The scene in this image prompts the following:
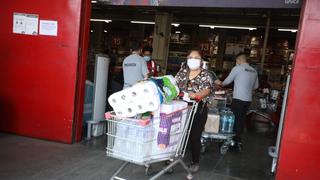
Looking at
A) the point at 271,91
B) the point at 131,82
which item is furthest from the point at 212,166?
the point at 271,91

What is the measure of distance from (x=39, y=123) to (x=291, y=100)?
360 cm

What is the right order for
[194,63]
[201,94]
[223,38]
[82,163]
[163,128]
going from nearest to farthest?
[163,128] < [201,94] < [194,63] < [82,163] < [223,38]

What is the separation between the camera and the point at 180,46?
14359 mm

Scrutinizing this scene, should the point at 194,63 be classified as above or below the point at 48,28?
below

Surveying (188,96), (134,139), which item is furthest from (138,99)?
(188,96)

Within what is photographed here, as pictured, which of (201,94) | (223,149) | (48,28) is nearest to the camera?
(201,94)

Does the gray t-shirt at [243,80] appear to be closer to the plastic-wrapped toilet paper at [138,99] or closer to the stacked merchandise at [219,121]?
the stacked merchandise at [219,121]

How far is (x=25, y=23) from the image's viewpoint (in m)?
4.85

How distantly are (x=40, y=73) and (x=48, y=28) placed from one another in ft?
2.26

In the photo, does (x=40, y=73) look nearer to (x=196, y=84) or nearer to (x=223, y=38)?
(x=196, y=84)

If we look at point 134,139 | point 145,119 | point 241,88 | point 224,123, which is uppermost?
point 241,88

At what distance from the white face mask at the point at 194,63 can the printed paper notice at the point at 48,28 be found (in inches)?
85.3

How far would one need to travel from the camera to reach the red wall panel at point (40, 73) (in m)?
4.69

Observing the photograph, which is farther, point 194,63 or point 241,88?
point 241,88
